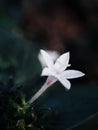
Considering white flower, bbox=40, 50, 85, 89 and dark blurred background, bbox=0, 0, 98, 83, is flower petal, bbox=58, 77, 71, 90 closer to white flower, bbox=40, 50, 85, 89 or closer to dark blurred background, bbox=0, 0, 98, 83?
white flower, bbox=40, 50, 85, 89

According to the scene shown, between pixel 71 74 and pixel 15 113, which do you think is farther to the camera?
pixel 15 113

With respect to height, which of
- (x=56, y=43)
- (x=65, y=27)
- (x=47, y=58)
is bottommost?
(x=47, y=58)

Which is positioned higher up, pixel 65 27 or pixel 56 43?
pixel 65 27

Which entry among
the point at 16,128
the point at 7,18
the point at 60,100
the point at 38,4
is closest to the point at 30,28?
the point at 38,4

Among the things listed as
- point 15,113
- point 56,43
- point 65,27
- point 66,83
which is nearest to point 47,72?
point 66,83

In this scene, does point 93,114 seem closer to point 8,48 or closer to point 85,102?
point 85,102

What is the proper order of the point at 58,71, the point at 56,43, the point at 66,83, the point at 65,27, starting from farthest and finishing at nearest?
the point at 65,27
the point at 56,43
the point at 58,71
the point at 66,83

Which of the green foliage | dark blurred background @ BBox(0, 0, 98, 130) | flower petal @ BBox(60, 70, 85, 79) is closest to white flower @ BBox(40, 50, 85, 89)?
flower petal @ BBox(60, 70, 85, 79)

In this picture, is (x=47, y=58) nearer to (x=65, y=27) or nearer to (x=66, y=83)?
(x=66, y=83)

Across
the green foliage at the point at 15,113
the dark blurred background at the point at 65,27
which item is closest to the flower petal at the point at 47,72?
the green foliage at the point at 15,113

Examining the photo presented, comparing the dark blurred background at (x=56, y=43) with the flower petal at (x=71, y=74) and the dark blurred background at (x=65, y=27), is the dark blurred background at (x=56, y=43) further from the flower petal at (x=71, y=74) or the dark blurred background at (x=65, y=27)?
the flower petal at (x=71, y=74)
